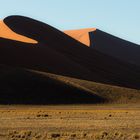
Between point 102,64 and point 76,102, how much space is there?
154 ft

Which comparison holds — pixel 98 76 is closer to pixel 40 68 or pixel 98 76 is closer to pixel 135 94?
pixel 40 68

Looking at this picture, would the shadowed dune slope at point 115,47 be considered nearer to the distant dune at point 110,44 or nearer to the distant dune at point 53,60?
the distant dune at point 110,44

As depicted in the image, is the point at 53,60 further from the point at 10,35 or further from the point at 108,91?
the point at 108,91

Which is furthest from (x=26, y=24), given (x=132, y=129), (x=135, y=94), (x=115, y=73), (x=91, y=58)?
(x=132, y=129)

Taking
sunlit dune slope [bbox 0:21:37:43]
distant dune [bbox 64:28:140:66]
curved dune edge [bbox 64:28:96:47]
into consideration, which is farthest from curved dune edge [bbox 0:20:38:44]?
distant dune [bbox 64:28:140:66]

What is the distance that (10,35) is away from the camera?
133m

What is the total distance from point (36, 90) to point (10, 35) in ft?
152

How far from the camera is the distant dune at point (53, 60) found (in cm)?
9356

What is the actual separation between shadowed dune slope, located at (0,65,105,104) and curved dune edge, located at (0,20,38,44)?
31525 millimetres

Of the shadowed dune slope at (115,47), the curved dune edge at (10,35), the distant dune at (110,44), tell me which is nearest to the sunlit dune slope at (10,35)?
the curved dune edge at (10,35)

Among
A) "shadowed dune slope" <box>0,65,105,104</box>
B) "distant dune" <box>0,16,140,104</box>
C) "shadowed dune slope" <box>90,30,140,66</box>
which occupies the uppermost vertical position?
"shadowed dune slope" <box>90,30,140,66</box>

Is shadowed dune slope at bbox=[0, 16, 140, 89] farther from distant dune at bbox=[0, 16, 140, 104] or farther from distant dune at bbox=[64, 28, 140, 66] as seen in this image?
distant dune at bbox=[64, 28, 140, 66]

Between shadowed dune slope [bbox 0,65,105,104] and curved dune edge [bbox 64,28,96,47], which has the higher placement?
curved dune edge [bbox 64,28,96,47]

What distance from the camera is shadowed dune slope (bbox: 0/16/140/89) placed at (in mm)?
110500
